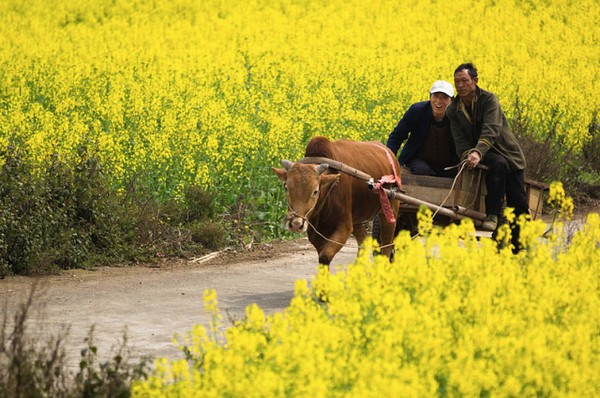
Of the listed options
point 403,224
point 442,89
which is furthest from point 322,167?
point 403,224

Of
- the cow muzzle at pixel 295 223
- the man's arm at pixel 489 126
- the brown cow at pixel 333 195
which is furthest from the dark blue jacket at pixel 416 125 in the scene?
the cow muzzle at pixel 295 223

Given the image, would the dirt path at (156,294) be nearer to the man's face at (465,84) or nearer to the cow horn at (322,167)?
the cow horn at (322,167)

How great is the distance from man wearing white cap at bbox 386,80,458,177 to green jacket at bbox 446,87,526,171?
28 cm

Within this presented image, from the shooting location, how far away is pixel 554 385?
19.4 ft

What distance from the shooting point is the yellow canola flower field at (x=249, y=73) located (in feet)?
49.4

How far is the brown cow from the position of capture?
9641 millimetres

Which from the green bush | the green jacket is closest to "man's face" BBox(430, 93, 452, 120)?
the green jacket

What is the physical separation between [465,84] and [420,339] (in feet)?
16.5

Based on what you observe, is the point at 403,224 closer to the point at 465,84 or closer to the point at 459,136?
the point at 459,136

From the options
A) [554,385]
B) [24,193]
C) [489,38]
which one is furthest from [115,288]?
[489,38]

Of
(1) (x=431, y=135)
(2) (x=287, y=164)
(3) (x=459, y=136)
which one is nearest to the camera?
(2) (x=287, y=164)

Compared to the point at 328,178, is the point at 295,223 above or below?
below

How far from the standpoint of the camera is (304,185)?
962cm

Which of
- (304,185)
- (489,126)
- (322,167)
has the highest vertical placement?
(489,126)
